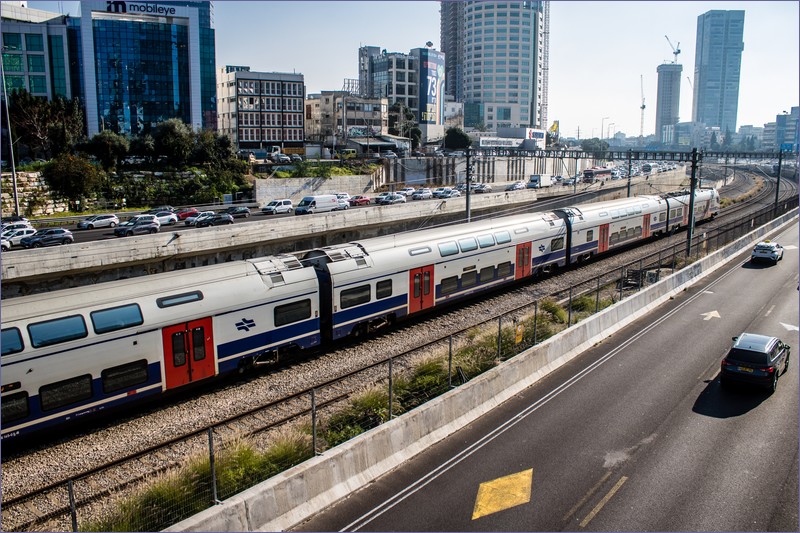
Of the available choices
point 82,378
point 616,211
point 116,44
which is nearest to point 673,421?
point 82,378

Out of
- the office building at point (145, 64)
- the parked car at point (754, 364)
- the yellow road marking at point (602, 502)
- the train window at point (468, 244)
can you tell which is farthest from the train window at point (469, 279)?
the office building at point (145, 64)

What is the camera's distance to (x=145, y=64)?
94.6 metres

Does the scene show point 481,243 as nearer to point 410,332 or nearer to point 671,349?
point 410,332

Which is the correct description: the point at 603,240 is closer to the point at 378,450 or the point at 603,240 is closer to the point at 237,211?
the point at 378,450

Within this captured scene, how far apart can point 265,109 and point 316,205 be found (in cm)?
5272

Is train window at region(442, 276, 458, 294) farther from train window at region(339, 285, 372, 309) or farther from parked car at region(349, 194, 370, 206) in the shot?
parked car at region(349, 194, 370, 206)

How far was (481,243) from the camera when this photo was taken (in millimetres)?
27641

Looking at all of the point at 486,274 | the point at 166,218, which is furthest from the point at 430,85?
the point at 486,274

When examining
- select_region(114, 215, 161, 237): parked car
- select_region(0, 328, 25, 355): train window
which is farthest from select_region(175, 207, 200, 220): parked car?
select_region(0, 328, 25, 355): train window

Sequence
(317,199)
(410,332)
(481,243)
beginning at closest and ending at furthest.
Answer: (410,332) < (481,243) < (317,199)

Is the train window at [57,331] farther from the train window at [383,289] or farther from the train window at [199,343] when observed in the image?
the train window at [383,289]

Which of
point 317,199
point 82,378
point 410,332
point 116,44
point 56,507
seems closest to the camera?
point 56,507

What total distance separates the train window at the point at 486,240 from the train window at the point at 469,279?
1.35 m

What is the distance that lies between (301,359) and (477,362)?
20.3ft
